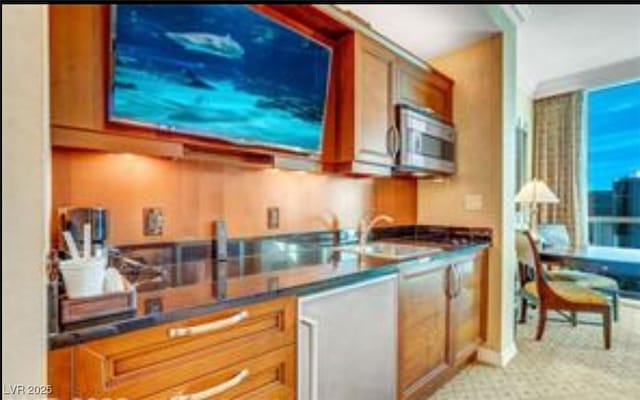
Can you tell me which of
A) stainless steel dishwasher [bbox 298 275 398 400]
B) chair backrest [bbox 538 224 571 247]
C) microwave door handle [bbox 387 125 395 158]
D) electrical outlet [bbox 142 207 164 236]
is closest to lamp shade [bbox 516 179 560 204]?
chair backrest [bbox 538 224 571 247]

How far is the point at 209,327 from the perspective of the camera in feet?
3.71

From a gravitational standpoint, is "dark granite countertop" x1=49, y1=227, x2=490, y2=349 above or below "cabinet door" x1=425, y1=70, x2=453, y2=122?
below

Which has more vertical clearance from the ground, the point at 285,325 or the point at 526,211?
the point at 526,211

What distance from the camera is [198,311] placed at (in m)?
1.11

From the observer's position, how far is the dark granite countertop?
1.01m

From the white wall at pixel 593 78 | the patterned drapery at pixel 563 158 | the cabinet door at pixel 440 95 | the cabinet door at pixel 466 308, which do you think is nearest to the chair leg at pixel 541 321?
the cabinet door at pixel 466 308

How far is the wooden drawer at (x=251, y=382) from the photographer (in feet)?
3.67

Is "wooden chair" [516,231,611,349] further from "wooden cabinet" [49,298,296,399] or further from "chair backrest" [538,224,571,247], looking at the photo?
"wooden cabinet" [49,298,296,399]

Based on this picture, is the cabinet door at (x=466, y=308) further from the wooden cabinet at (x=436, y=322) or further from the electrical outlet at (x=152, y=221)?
the electrical outlet at (x=152, y=221)

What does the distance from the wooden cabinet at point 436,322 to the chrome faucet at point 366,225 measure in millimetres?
564

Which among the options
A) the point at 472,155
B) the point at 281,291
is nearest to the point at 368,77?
the point at 472,155

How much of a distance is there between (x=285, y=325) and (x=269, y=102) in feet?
3.42

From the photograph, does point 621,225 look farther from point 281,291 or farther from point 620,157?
point 281,291

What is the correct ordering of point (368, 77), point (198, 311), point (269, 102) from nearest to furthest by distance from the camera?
point (198, 311) → point (269, 102) → point (368, 77)
